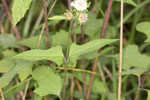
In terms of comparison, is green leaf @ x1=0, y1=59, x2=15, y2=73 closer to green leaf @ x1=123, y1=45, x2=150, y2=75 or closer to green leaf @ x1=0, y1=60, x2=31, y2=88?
green leaf @ x1=0, y1=60, x2=31, y2=88

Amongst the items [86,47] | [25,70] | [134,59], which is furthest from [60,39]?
[134,59]

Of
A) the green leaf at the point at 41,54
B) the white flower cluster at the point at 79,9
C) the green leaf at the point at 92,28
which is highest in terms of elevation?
the white flower cluster at the point at 79,9

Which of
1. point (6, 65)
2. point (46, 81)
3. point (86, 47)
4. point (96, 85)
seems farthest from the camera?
point (96, 85)

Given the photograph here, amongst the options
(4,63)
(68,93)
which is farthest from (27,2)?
(68,93)

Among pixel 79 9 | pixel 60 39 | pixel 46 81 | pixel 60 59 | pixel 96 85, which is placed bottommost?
pixel 96 85

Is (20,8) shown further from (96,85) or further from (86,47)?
(96,85)

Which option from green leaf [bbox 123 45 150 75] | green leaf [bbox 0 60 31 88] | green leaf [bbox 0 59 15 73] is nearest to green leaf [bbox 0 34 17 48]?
green leaf [bbox 0 59 15 73]

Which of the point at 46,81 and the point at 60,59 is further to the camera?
the point at 46,81

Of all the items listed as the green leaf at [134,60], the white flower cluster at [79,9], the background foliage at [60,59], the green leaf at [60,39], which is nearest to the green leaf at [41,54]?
the background foliage at [60,59]

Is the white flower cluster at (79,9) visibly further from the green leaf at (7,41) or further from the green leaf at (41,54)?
the green leaf at (7,41)
